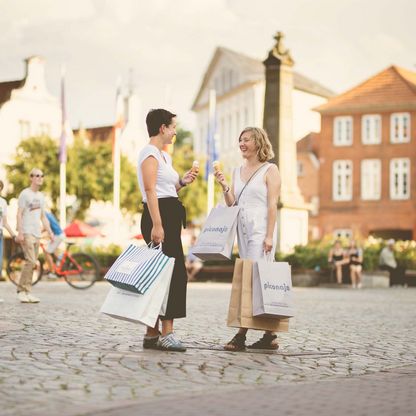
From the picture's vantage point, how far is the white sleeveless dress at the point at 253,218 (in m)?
8.25

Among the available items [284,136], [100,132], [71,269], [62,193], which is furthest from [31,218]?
[100,132]

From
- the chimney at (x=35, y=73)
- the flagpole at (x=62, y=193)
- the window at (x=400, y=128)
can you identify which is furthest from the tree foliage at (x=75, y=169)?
the window at (x=400, y=128)

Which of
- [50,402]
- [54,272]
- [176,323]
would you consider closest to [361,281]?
[54,272]

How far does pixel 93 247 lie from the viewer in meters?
32.2

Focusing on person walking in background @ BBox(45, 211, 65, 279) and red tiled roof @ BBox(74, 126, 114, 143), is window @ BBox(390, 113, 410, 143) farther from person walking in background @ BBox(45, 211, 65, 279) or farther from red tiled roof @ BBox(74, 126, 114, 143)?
person walking in background @ BBox(45, 211, 65, 279)

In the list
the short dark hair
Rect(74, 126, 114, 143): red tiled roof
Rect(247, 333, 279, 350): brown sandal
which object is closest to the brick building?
Rect(74, 126, 114, 143): red tiled roof

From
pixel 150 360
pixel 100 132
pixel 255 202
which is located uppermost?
pixel 100 132

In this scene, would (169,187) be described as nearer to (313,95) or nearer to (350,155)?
(350,155)

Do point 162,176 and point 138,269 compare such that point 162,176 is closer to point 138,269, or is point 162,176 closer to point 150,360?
point 138,269

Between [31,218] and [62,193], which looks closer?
[31,218]

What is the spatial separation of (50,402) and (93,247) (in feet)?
88.4

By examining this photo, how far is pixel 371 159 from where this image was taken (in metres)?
59.2

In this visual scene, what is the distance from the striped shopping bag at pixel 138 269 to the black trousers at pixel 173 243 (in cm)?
23

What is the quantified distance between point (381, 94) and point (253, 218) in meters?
52.4
